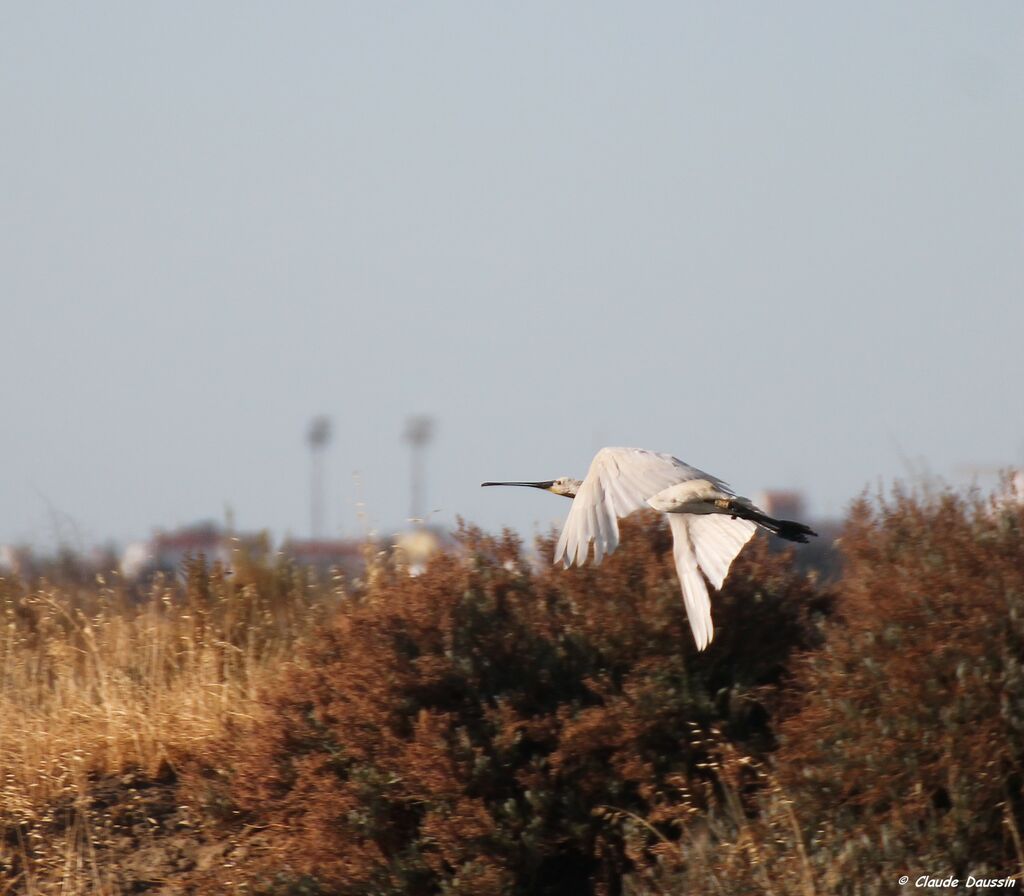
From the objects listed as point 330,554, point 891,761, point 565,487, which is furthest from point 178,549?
point 891,761

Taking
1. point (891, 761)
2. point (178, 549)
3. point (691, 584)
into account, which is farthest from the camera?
point (178, 549)

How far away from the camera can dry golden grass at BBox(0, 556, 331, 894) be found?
6.56 meters

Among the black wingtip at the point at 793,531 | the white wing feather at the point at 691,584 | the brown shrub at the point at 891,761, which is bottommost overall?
the brown shrub at the point at 891,761

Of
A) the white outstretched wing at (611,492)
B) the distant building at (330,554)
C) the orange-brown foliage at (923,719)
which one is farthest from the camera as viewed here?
the distant building at (330,554)

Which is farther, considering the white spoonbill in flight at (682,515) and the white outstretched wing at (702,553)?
the white outstretched wing at (702,553)

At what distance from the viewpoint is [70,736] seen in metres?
7.04

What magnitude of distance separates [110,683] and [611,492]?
9.92ft

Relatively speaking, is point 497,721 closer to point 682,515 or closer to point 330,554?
point 682,515

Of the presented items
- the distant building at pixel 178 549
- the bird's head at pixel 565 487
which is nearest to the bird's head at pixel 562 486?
the bird's head at pixel 565 487

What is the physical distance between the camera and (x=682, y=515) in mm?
6344

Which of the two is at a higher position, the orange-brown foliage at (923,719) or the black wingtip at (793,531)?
the black wingtip at (793,531)

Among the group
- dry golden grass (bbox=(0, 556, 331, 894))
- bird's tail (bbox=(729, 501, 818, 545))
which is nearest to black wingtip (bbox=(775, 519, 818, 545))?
bird's tail (bbox=(729, 501, 818, 545))

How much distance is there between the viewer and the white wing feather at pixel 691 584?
5.89m

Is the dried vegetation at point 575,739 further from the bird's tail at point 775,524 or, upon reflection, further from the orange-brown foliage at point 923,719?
the bird's tail at point 775,524
